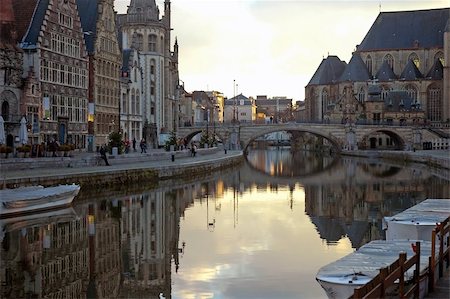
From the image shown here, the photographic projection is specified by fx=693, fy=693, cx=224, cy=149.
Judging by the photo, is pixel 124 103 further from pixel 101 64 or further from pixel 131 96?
pixel 101 64

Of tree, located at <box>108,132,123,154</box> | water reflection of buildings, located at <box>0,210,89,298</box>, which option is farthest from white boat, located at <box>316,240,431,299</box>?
tree, located at <box>108,132,123,154</box>

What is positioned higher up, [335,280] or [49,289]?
[335,280]

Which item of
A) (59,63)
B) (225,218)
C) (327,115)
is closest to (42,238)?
(225,218)

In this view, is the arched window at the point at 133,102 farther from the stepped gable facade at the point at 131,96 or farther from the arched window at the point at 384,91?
Result: the arched window at the point at 384,91

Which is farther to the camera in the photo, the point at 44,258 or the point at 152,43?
the point at 152,43

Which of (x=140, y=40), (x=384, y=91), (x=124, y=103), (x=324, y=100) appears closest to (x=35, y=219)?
(x=124, y=103)

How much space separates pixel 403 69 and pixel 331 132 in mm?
25641

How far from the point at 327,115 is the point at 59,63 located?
7186 cm

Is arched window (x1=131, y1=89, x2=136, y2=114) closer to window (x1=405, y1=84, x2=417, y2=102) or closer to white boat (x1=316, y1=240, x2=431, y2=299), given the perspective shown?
window (x1=405, y1=84, x2=417, y2=102)

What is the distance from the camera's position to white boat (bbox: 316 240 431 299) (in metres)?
11.3

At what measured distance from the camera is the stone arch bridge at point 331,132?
90.3 meters

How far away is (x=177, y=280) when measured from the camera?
17.3 metres

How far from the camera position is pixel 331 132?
9256 centimetres

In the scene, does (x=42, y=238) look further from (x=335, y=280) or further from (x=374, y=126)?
(x=374, y=126)
